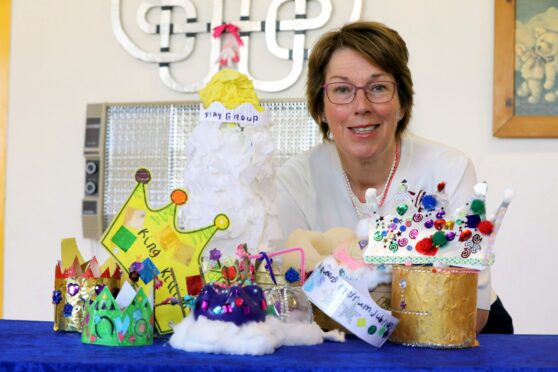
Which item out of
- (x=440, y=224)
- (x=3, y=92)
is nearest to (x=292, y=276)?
(x=440, y=224)

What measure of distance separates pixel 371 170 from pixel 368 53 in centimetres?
26

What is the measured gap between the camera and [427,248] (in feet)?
3.49

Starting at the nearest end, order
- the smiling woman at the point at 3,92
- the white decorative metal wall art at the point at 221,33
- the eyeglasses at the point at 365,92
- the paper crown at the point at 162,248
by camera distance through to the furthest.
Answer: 1. the paper crown at the point at 162,248
2. the eyeglasses at the point at 365,92
3. the white decorative metal wall art at the point at 221,33
4. the smiling woman at the point at 3,92

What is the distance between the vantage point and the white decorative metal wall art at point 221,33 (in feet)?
8.68

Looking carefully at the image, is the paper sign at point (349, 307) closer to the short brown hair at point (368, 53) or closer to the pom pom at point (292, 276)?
the pom pom at point (292, 276)

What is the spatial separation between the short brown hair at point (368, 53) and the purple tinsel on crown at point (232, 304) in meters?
0.76

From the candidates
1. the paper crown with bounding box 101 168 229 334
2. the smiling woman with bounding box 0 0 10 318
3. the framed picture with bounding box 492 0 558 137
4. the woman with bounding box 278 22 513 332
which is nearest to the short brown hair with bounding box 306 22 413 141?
the woman with bounding box 278 22 513 332

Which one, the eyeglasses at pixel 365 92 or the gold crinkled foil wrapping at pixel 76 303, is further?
the eyeglasses at pixel 365 92

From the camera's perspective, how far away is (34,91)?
296 centimetres

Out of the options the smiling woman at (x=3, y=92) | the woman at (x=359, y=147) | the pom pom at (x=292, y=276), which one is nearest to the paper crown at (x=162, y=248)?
the pom pom at (x=292, y=276)

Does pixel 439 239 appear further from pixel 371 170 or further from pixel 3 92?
pixel 3 92

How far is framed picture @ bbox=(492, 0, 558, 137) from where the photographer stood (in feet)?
8.13

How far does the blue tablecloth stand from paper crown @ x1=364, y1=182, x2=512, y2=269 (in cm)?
13

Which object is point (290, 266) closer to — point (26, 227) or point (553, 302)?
point (553, 302)
